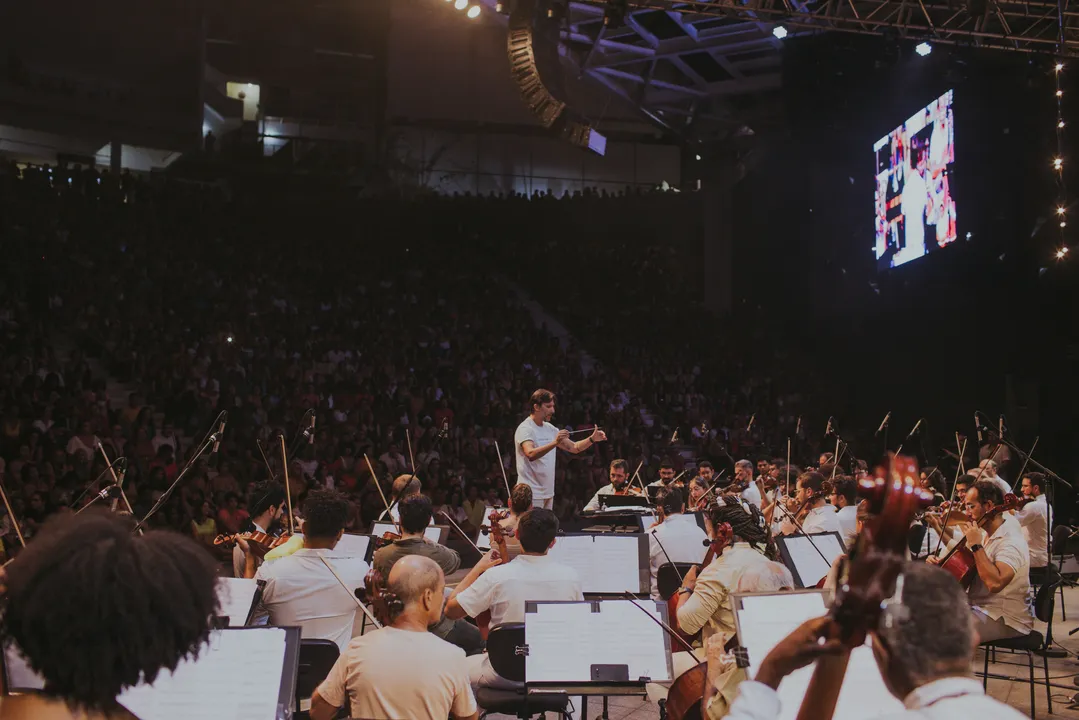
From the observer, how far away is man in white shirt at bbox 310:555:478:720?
2898mm

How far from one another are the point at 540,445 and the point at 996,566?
119 inches

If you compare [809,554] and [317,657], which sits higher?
[809,554]

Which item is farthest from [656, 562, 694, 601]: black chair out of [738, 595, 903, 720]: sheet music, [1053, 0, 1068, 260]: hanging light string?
[1053, 0, 1068, 260]: hanging light string

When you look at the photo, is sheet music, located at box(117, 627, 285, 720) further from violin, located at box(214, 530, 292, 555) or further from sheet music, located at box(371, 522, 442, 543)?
sheet music, located at box(371, 522, 442, 543)

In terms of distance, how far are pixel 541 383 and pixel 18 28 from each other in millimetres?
13224

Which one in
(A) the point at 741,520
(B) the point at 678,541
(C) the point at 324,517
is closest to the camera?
(A) the point at 741,520

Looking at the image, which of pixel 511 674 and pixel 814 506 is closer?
pixel 511 674

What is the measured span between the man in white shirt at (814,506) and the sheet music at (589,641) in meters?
2.51

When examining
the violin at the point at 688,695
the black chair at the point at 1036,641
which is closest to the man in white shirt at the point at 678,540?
the black chair at the point at 1036,641

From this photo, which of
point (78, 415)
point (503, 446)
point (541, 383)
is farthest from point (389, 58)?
point (78, 415)

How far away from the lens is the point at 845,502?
695 centimetres

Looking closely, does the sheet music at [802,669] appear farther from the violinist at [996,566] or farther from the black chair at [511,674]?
the violinist at [996,566]

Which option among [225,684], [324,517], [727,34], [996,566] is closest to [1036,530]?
[996,566]

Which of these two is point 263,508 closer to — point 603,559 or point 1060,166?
point 603,559
